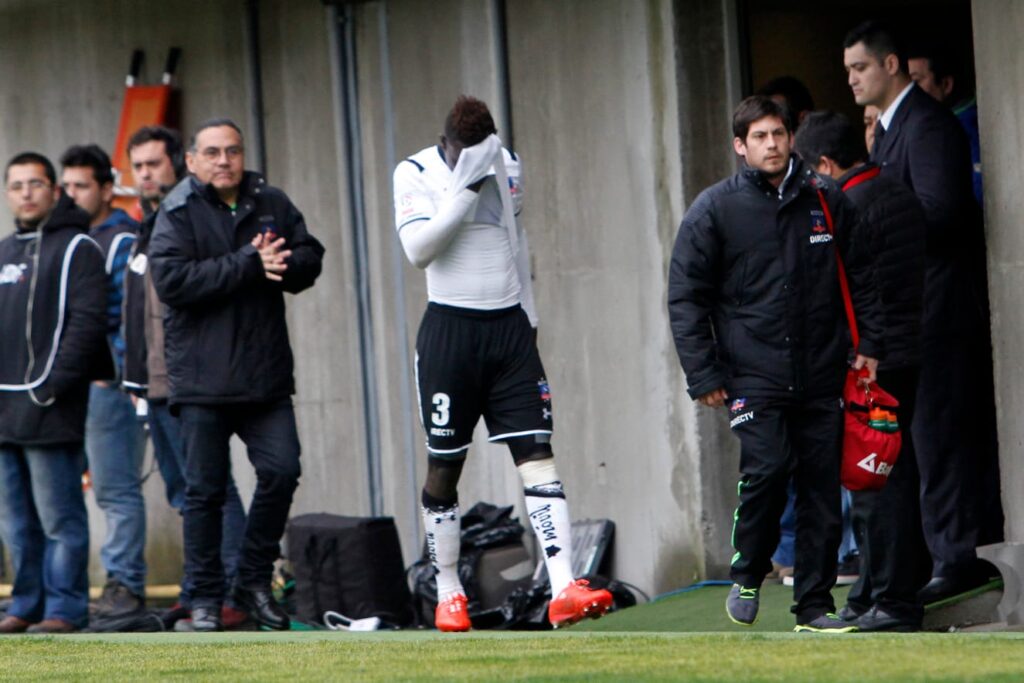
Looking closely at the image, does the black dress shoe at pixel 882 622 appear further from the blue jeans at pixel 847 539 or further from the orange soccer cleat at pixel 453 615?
the blue jeans at pixel 847 539

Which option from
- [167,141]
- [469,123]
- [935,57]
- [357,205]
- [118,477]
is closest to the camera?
[469,123]

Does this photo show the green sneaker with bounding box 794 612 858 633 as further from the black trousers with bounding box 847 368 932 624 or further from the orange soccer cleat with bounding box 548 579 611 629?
the orange soccer cleat with bounding box 548 579 611 629

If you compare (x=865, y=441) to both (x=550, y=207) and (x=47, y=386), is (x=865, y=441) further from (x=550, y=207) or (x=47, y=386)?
(x=47, y=386)

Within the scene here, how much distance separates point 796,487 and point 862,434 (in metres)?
0.35

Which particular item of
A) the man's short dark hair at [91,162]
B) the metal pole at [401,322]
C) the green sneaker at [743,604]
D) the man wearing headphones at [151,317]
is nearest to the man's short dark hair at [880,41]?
the green sneaker at [743,604]

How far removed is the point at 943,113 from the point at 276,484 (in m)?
3.04

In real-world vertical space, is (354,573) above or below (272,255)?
below

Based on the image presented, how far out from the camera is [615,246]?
1015 cm

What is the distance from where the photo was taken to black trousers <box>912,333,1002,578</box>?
8.30 meters

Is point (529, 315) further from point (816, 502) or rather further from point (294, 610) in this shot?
point (294, 610)

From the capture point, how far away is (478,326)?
7.79 meters

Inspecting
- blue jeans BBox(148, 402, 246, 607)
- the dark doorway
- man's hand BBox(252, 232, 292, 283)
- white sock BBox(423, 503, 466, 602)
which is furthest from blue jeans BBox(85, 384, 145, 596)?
the dark doorway

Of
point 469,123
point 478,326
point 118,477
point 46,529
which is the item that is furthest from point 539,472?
point 118,477

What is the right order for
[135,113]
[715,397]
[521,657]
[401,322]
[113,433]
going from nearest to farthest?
[521,657] → [715,397] → [113,433] → [401,322] → [135,113]
